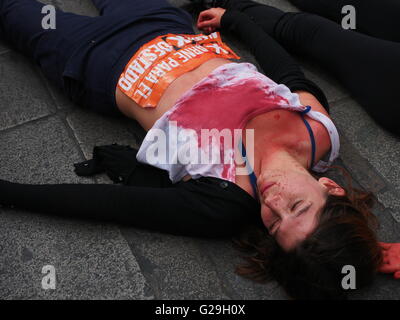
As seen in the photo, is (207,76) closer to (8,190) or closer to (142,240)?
(142,240)

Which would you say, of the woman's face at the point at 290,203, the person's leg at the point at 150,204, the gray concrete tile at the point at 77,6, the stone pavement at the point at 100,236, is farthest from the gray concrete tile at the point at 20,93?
the woman's face at the point at 290,203

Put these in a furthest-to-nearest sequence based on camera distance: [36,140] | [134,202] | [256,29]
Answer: [256,29] < [36,140] < [134,202]

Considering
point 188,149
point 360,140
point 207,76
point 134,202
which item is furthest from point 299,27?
point 134,202

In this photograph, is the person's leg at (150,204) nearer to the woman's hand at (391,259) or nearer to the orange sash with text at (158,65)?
the orange sash with text at (158,65)

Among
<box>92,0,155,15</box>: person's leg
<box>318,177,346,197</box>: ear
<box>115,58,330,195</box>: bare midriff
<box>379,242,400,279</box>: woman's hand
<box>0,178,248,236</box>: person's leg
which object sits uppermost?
<box>92,0,155,15</box>: person's leg

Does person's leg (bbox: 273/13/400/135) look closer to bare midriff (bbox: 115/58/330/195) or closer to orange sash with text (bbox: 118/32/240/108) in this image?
bare midriff (bbox: 115/58/330/195)

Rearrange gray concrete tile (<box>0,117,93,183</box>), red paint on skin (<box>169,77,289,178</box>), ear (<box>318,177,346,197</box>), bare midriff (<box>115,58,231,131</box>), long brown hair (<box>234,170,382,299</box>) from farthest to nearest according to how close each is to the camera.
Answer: gray concrete tile (<box>0,117,93,183</box>) < bare midriff (<box>115,58,231,131</box>) < red paint on skin (<box>169,77,289,178</box>) < ear (<box>318,177,346,197</box>) < long brown hair (<box>234,170,382,299</box>)

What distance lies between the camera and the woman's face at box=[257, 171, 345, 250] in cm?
193

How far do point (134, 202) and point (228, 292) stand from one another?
622mm

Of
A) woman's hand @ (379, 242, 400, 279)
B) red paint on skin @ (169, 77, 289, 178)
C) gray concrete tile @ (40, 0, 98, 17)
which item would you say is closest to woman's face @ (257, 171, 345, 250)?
red paint on skin @ (169, 77, 289, 178)

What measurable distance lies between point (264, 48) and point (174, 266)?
4.93 feet

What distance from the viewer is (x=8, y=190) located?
7.32 feet

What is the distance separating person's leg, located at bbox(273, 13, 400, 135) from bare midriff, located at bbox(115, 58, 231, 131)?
838 mm

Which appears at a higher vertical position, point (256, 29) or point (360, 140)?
point (256, 29)
